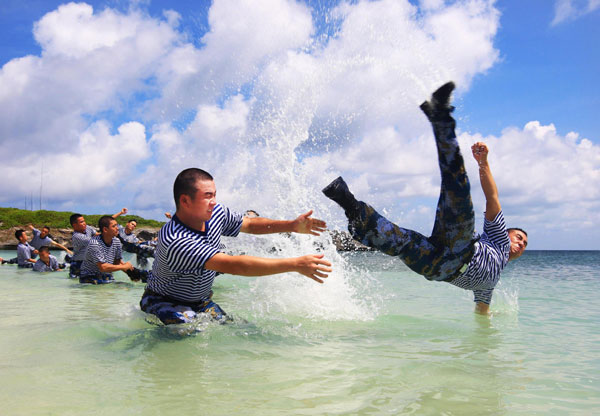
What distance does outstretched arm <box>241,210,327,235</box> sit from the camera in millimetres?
5285

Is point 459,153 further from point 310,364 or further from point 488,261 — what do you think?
point 310,364

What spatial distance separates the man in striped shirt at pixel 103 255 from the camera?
10.8 m

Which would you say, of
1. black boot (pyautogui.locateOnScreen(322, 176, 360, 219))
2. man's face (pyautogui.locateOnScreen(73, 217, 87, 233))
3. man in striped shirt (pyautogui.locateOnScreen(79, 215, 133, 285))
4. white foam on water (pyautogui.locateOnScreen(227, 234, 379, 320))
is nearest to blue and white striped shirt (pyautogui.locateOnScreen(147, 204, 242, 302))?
black boot (pyautogui.locateOnScreen(322, 176, 360, 219))

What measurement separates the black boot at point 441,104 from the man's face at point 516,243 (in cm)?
243

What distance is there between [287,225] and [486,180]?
8.79 ft

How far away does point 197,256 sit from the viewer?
438cm

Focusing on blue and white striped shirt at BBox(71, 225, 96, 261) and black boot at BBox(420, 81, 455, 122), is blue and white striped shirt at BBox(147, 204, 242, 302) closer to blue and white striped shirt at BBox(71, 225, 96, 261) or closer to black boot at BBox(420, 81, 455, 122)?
black boot at BBox(420, 81, 455, 122)

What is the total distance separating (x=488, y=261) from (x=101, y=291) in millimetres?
8723

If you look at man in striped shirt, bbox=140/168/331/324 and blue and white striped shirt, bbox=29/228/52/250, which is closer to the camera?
man in striped shirt, bbox=140/168/331/324

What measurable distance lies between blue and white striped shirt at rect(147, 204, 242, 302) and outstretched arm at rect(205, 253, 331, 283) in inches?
9.1

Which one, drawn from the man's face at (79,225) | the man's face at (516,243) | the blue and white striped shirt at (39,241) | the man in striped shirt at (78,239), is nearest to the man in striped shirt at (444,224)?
the man's face at (516,243)

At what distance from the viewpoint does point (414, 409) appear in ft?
10.1

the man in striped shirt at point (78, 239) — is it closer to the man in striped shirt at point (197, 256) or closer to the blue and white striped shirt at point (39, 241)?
the man in striped shirt at point (197, 256)

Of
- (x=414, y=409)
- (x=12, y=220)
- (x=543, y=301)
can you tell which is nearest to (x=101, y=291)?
(x=414, y=409)
